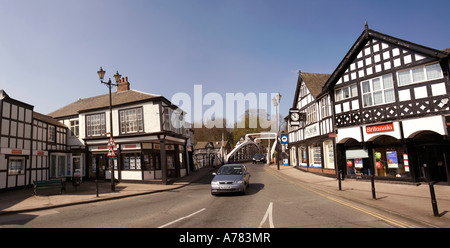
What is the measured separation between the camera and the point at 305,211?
845 centimetres

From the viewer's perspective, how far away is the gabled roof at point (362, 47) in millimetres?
13670

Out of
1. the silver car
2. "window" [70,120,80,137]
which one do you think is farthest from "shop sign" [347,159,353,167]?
"window" [70,120,80,137]

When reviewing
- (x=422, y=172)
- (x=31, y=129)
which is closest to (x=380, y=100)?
(x=422, y=172)

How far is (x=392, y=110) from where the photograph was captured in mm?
15234

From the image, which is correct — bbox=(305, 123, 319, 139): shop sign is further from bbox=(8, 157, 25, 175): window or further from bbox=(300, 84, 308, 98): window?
bbox=(8, 157, 25, 175): window

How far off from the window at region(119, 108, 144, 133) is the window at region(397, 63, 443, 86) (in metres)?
19.0

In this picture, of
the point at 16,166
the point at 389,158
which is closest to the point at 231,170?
the point at 389,158

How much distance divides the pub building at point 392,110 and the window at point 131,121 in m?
15.7

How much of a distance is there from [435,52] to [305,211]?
41.1 ft

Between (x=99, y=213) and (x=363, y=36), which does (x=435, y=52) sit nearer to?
(x=363, y=36)

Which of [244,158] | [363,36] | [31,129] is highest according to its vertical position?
[363,36]

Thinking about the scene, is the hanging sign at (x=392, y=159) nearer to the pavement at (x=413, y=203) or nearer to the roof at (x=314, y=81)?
the pavement at (x=413, y=203)

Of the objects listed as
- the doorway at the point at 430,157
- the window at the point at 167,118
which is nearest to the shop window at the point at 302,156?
the doorway at the point at 430,157

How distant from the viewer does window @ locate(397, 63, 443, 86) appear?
548 inches
